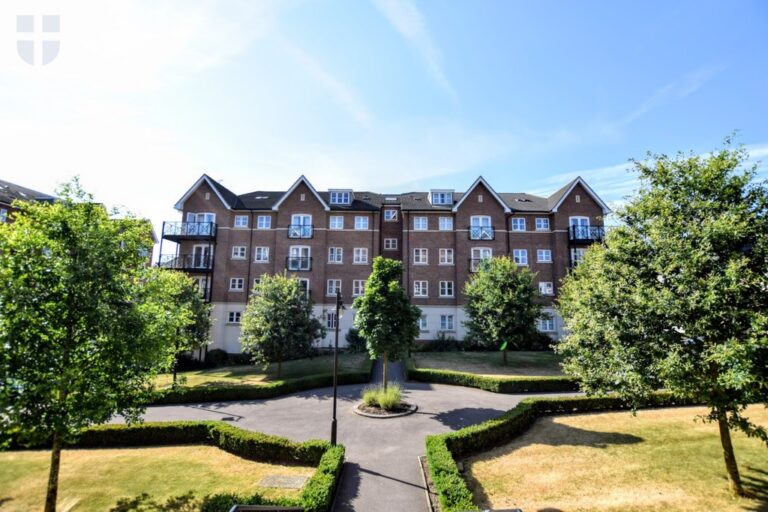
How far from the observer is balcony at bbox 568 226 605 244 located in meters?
33.9

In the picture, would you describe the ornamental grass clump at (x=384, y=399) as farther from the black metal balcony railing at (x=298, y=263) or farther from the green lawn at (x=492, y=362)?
the black metal balcony railing at (x=298, y=263)

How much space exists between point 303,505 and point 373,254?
26.9 metres

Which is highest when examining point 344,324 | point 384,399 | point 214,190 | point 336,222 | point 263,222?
point 214,190

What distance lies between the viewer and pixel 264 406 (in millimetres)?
19344

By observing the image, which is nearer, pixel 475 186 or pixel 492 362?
pixel 492 362

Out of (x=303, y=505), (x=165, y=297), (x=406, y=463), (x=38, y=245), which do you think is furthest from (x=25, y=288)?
(x=406, y=463)

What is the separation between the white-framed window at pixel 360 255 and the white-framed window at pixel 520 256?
13.5 metres

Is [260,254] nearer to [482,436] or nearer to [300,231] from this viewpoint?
[300,231]

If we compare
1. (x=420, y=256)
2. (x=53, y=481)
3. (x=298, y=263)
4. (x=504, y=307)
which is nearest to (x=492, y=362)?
(x=504, y=307)

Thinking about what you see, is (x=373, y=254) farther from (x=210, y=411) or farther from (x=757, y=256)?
(x=757, y=256)

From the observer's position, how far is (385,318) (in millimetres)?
18469

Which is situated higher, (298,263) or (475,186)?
(475,186)

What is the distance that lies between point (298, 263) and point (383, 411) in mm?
19511

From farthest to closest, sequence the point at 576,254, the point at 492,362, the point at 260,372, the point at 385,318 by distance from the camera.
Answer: the point at 576,254 → the point at 492,362 → the point at 260,372 → the point at 385,318
